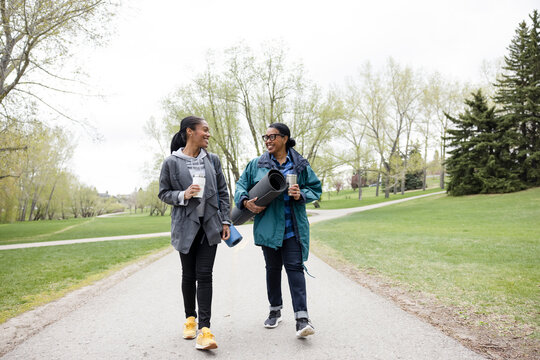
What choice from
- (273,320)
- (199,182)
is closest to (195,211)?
(199,182)

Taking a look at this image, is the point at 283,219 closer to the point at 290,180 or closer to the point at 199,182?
the point at 290,180

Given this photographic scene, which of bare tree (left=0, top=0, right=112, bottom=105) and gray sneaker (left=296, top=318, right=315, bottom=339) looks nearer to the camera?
gray sneaker (left=296, top=318, right=315, bottom=339)

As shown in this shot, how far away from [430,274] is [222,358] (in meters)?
4.47

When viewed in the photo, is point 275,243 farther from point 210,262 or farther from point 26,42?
point 26,42

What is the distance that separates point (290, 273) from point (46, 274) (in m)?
6.09

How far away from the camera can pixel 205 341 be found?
293 cm

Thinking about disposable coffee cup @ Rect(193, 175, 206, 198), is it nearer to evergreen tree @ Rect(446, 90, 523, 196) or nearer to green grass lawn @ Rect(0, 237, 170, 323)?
green grass lawn @ Rect(0, 237, 170, 323)

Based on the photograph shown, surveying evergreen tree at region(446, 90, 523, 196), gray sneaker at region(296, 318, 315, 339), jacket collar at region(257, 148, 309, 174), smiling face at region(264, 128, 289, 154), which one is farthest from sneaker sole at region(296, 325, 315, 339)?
evergreen tree at region(446, 90, 523, 196)

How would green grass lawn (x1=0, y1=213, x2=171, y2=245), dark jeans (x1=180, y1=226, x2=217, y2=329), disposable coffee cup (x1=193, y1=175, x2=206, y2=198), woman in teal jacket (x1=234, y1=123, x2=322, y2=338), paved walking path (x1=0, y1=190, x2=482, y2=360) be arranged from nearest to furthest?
paved walking path (x1=0, y1=190, x2=482, y2=360)
disposable coffee cup (x1=193, y1=175, x2=206, y2=198)
dark jeans (x1=180, y1=226, x2=217, y2=329)
woman in teal jacket (x1=234, y1=123, x2=322, y2=338)
green grass lawn (x1=0, y1=213, x2=171, y2=245)

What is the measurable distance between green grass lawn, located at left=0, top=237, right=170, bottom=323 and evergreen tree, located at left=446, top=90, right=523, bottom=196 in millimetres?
27363

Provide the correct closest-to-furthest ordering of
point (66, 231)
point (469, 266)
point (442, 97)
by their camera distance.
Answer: point (469, 266)
point (66, 231)
point (442, 97)

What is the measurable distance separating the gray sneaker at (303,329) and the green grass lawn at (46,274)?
11.2 feet

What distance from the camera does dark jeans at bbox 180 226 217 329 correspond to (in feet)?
10.4

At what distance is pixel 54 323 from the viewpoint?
151 inches
